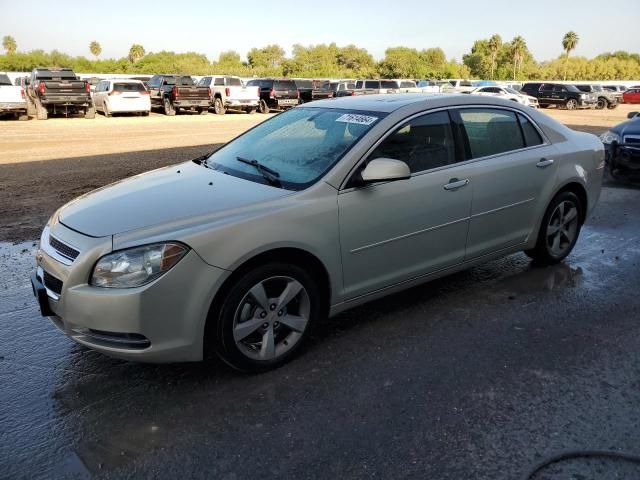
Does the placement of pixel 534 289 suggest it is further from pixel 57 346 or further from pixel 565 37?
pixel 565 37

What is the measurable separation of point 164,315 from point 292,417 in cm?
87

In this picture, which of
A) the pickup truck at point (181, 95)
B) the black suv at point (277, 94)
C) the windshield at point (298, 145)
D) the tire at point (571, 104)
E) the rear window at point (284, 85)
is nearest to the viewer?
the windshield at point (298, 145)

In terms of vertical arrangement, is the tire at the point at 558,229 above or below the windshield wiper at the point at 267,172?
below

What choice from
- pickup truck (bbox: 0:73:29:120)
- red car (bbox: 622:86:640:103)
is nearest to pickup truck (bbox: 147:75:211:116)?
pickup truck (bbox: 0:73:29:120)

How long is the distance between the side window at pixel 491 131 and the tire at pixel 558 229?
2.37ft

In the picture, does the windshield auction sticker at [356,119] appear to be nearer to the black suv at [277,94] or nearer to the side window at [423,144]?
the side window at [423,144]

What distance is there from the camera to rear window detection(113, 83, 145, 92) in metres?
24.2

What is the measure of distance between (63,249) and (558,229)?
4151mm

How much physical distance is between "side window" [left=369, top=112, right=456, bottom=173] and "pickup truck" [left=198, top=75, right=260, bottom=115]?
79.6 feet

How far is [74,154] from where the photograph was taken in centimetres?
1291

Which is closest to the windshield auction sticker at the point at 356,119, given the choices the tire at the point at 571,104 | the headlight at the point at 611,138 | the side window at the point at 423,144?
the side window at the point at 423,144

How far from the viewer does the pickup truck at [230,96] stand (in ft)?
89.6

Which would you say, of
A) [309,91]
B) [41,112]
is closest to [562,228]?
[41,112]

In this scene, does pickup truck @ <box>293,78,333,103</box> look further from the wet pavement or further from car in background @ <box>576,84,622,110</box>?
the wet pavement
